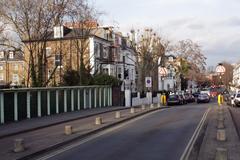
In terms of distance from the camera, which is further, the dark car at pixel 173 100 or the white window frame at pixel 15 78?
the white window frame at pixel 15 78

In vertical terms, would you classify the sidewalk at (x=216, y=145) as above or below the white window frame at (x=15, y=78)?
below

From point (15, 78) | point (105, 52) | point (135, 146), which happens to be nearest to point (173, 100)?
point (105, 52)

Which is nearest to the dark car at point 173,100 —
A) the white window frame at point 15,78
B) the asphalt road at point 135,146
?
the asphalt road at point 135,146

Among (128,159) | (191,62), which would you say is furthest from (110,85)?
(191,62)

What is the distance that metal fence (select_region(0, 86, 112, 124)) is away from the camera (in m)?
27.4

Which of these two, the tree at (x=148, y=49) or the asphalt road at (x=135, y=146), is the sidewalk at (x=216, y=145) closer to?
the asphalt road at (x=135, y=146)

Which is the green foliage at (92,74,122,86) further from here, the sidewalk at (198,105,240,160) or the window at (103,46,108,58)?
the sidewalk at (198,105,240,160)

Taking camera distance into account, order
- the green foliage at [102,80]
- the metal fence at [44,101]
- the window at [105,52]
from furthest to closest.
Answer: the window at [105,52] → the green foliage at [102,80] → the metal fence at [44,101]

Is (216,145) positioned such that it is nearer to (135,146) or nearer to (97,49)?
(135,146)

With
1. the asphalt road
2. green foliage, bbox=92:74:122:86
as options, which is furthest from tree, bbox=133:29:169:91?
the asphalt road

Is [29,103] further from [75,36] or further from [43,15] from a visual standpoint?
[75,36]

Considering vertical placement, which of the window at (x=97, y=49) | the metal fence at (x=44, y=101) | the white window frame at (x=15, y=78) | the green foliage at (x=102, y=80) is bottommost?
the metal fence at (x=44, y=101)

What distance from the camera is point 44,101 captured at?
1276 inches

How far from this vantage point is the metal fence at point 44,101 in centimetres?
2735
